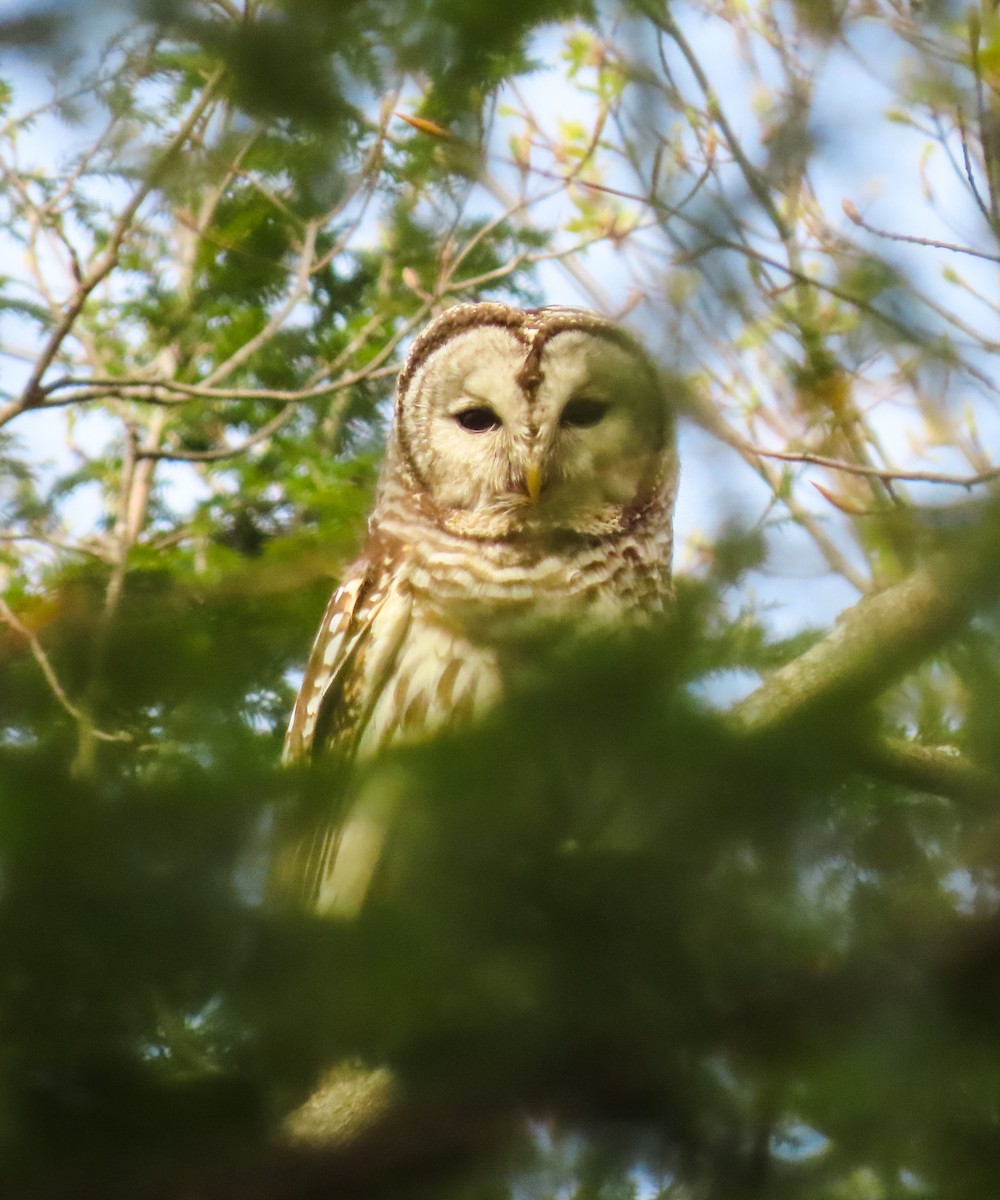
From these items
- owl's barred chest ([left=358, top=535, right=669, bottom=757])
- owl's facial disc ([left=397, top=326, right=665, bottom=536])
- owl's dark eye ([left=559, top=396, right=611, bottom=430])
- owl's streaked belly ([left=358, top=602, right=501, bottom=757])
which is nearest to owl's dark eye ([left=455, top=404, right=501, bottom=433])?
owl's facial disc ([left=397, top=326, right=665, bottom=536])

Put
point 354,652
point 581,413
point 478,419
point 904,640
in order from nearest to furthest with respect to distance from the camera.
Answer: point 904,640 → point 354,652 → point 581,413 → point 478,419

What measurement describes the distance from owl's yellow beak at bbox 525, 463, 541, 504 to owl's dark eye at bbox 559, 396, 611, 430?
6.8 inches

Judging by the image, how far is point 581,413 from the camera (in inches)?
153

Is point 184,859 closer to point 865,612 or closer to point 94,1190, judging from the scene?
point 94,1190

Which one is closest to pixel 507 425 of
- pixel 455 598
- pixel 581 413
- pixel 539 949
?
pixel 581 413

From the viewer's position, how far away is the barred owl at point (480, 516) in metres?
3.63

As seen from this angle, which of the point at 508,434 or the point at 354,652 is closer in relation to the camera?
the point at 354,652

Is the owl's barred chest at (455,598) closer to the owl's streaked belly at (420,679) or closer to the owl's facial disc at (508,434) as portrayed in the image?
the owl's streaked belly at (420,679)

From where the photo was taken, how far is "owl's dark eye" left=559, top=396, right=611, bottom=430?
3754 mm

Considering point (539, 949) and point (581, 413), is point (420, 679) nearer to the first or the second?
point (581, 413)

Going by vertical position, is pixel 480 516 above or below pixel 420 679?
above

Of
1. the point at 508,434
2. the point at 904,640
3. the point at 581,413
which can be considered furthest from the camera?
the point at 508,434

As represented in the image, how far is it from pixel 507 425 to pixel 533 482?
11.6 inches

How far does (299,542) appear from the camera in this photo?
13.2 ft
